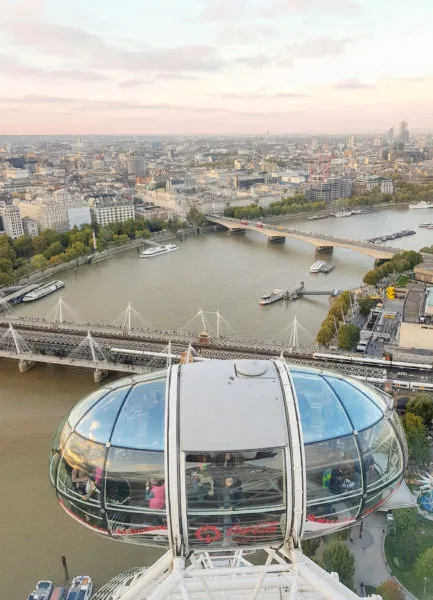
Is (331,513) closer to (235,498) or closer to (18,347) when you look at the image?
(235,498)

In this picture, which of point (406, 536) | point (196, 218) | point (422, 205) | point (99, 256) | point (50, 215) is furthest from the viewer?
point (422, 205)

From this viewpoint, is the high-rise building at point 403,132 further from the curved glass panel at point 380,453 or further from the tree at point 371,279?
the curved glass panel at point 380,453

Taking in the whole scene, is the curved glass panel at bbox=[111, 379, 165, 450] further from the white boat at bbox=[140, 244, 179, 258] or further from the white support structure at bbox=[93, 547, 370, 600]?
the white boat at bbox=[140, 244, 179, 258]

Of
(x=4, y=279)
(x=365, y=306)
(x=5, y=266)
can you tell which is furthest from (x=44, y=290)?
(x=365, y=306)

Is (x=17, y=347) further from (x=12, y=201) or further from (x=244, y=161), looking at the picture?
(x=244, y=161)

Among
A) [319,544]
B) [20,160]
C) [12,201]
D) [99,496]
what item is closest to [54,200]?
[12,201]

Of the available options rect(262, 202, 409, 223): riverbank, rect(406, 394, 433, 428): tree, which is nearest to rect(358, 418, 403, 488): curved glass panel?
rect(406, 394, 433, 428): tree
